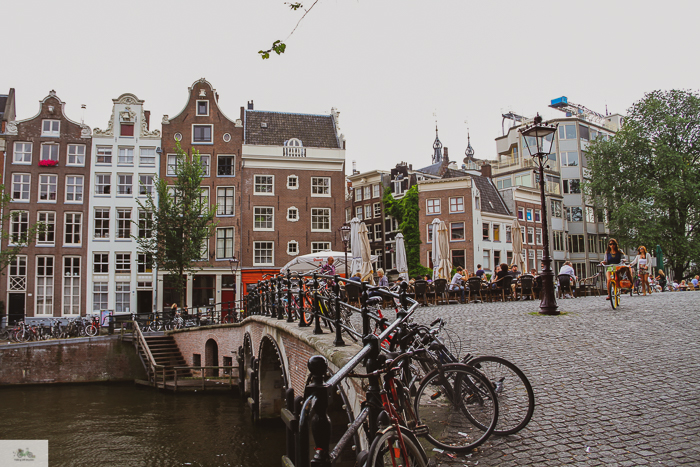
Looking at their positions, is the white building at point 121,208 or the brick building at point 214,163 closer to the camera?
the white building at point 121,208

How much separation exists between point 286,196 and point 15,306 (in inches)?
661

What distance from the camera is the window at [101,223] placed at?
31453 millimetres

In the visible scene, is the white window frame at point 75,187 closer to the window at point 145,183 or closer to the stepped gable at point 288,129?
the window at point 145,183

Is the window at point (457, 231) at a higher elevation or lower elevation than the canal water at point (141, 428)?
higher

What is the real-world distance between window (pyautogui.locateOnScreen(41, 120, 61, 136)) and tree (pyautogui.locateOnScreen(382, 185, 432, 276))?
2311cm

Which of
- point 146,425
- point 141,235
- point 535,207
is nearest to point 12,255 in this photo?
point 141,235

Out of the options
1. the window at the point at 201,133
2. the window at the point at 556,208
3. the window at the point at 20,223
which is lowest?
the window at the point at 20,223

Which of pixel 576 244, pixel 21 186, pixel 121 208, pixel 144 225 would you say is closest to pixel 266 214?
pixel 144 225

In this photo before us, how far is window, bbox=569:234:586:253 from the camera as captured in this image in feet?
151

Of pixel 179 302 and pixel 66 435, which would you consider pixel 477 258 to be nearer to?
pixel 179 302

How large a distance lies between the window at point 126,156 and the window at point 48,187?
12.7ft

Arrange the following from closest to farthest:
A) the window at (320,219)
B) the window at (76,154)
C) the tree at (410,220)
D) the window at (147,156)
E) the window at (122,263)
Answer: the window at (122,263) → the window at (76,154) → the window at (147,156) → the window at (320,219) → the tree at (410,220)

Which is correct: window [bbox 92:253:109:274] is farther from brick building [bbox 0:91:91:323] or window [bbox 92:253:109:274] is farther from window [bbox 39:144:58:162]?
window [bbox 39:144:58:162]

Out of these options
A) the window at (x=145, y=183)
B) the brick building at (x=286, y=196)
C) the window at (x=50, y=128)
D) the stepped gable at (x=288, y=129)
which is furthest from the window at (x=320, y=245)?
the window at (x=50, y=128)
